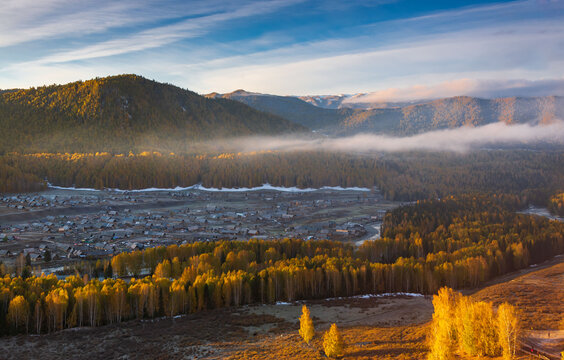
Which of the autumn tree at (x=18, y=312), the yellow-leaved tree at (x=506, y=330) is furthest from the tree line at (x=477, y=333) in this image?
the autumn tree at (x=18, y=312)

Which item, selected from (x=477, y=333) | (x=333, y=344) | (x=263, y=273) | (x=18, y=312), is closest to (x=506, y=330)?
(x=477, y=333)

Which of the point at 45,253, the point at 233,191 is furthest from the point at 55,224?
the point at 233,191

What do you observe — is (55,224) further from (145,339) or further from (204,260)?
(145,339)

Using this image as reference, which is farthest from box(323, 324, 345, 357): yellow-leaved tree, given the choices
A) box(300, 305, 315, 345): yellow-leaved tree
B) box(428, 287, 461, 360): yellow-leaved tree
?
box(428, 287, 461, 360): yellow-leaved tree

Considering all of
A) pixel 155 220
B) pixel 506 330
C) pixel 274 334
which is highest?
pixel 506 330

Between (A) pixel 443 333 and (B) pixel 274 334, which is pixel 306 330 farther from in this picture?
(A) pixel 443 333

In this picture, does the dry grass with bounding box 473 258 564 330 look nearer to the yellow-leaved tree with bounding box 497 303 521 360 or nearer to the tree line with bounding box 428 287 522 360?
the tree line with bounding box 428 287 522 360
